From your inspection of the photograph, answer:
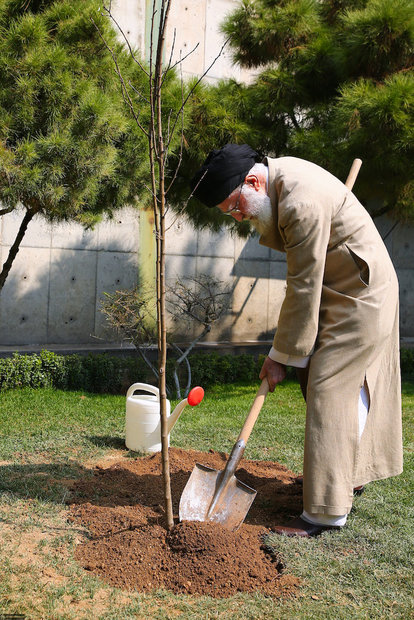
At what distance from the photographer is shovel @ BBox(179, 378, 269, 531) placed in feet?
8.80

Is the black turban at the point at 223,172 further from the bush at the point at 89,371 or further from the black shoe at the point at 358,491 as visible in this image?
the bush at the point at 89,371

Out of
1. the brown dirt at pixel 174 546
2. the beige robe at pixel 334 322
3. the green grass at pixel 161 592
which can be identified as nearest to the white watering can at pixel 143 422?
the green grass at pixel 161 592

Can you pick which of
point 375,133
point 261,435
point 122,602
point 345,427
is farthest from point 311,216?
point 375,133

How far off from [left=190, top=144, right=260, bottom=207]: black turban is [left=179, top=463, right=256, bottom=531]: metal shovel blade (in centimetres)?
125

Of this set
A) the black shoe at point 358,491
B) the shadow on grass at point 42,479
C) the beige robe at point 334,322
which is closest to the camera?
the beige robe at point 334,322

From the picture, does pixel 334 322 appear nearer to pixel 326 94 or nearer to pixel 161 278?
pixel 161 278

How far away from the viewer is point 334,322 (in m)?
2.74

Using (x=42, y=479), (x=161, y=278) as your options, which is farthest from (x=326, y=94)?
(x=42, y=479)

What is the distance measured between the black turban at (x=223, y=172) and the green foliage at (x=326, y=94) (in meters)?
3.31

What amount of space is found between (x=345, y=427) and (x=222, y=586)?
2.77ft

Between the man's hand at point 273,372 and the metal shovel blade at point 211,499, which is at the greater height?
the man's hand at point 273,372

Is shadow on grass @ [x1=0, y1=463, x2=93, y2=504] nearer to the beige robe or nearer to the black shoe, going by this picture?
the beige robe

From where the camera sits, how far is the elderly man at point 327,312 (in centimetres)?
262

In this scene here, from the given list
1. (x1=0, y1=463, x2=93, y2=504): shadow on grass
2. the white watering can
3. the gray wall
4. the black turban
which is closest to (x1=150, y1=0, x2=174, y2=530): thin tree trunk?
the black turban
